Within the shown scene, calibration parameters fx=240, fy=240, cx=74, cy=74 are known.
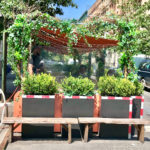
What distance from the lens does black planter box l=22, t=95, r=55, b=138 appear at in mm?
5465

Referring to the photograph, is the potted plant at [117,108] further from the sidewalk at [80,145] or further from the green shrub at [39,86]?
the green shrub at [39,86]

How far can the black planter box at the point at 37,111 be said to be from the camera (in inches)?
215

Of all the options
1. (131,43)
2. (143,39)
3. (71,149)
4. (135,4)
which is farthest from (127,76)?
(135,4)

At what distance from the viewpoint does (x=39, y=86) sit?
5520 mm

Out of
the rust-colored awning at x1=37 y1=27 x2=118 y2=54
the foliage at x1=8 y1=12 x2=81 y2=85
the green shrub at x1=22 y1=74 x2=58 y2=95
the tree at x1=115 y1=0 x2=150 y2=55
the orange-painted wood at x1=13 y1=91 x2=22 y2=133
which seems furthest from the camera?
the tree at x1=115 y1=0 x2=150 y2=55

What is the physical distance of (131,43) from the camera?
22.2 ft

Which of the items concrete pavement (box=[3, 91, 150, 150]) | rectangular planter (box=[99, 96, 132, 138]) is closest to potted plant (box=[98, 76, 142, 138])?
rectangular planter (box=[99, 96, 132, 138])

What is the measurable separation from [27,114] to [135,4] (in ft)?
56.3

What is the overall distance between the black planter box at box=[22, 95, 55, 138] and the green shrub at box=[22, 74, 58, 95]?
0.48 feet

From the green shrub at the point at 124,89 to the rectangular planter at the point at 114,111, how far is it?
0.13 meters

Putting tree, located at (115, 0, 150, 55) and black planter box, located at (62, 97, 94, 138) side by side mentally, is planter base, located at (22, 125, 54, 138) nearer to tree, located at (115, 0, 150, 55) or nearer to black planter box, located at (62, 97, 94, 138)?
black planter box, located at (62, 97, 94, 138)

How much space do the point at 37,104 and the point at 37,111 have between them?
16 cm

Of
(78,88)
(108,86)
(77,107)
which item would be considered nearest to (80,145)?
(77,107)

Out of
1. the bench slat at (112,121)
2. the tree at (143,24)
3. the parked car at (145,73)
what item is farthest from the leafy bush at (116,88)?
the tree at (143,24)
